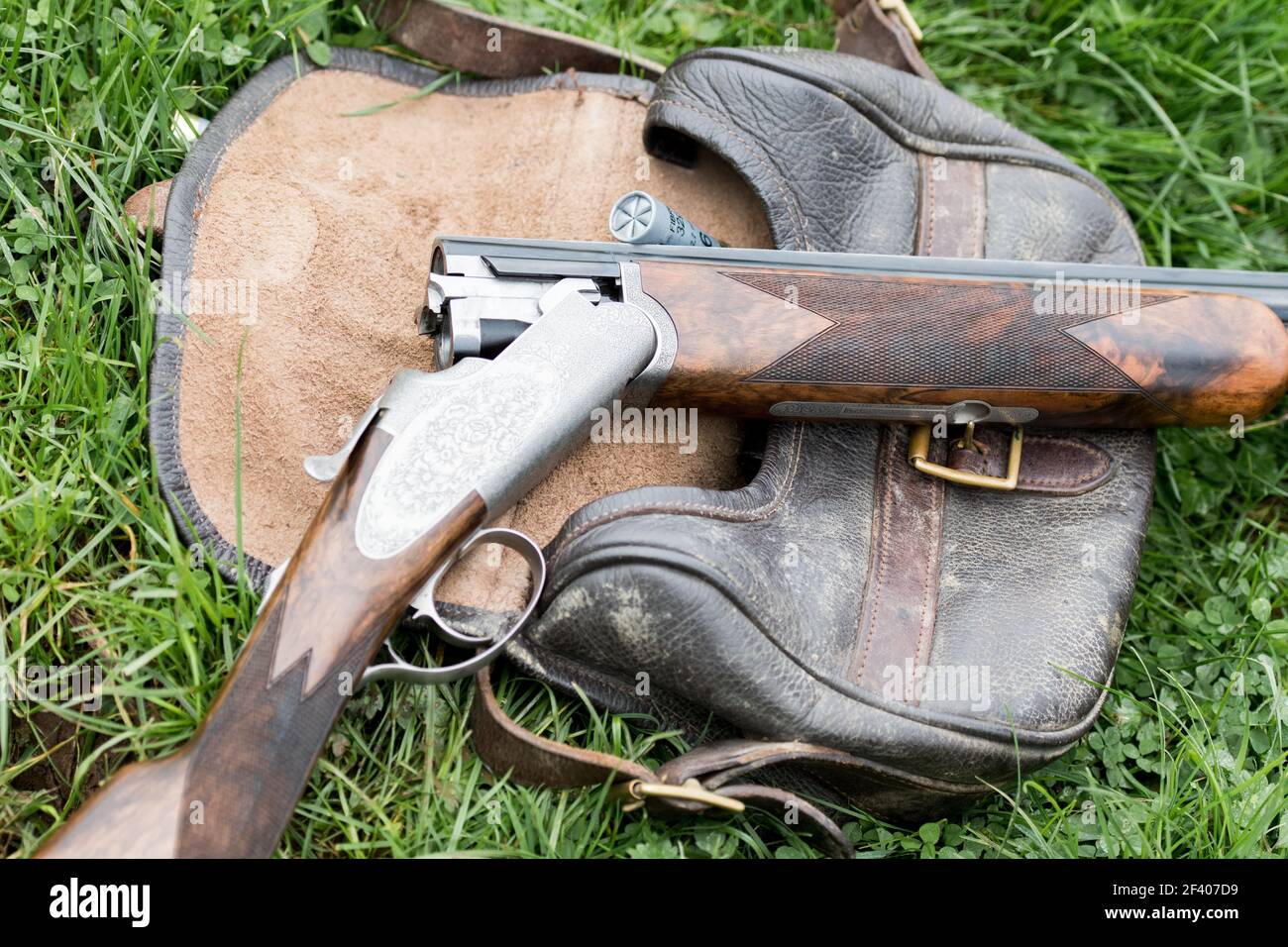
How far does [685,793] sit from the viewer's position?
238 cm

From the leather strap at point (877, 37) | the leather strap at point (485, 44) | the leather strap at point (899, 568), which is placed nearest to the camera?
the leather strap at point (899, 568)

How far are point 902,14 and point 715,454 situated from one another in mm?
1605

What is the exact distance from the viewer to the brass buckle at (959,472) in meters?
2.78

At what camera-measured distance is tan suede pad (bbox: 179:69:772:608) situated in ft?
8.64

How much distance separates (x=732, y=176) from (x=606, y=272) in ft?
2.56

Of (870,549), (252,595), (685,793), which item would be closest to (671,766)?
(685,793)

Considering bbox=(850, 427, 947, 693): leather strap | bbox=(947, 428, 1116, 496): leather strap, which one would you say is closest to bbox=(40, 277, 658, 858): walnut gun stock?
bbox=(850, 427, 947, 693): leather strap

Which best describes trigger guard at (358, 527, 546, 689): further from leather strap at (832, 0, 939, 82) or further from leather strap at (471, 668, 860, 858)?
leather strap at (832, 0, 939, 82)

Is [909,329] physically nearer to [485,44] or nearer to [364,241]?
[364,241]

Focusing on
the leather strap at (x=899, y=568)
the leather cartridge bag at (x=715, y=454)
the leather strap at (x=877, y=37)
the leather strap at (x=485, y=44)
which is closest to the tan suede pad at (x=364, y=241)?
the leather cartridge bag at (x=715, y=454)

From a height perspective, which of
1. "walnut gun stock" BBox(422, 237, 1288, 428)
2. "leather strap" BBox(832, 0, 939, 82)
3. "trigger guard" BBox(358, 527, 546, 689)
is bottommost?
"trigger guard" BBox(358, 527, 546, 689)

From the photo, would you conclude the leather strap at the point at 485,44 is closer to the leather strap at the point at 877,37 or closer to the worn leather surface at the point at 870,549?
the worn leather surface at the point at 870,549

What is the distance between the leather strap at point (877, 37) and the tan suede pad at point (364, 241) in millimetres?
764

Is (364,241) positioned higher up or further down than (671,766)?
higher up
